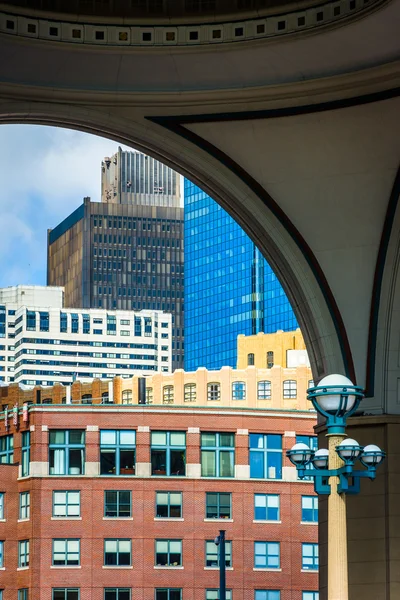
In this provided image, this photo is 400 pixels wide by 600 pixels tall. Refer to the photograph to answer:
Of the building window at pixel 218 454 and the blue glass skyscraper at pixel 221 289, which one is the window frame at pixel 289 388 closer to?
the building window at pixel 218 454

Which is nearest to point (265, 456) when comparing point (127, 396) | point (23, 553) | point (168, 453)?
point (168, 453)

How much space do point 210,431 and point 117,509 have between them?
17.9 ft

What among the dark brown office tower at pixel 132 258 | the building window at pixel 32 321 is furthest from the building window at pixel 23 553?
the building window at pixel 32 321

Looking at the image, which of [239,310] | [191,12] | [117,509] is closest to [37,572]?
[117,509]

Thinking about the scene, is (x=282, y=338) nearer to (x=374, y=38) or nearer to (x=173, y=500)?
(x=173, y=500)

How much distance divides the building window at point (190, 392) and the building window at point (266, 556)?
1196 inches

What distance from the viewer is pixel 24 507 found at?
6806 cm

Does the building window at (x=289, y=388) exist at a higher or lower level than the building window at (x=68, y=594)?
higher

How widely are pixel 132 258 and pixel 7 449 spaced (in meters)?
121

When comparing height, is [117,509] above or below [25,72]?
below

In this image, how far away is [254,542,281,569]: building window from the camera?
219ft

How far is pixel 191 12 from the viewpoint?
884 inches

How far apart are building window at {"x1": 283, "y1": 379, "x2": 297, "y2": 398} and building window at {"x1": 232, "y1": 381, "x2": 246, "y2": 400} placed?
339cm

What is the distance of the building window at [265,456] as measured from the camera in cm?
6762
